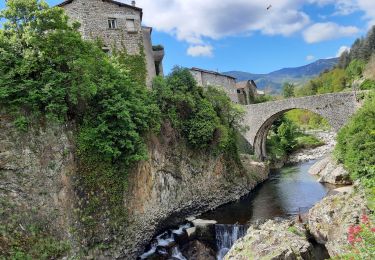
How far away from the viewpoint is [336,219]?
13.2 m

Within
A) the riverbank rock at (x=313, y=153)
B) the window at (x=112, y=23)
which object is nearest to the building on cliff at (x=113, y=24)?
the window at (x=112, y=23)

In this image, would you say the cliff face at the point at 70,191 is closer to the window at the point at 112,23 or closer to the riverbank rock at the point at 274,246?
the riverbank rock at the point at 274,246

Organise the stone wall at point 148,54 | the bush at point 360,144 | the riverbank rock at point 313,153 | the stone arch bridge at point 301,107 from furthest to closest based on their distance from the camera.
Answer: the riverbank rock at point 313,153 < the stone arch bridge at point 301,107 < the stone wall at point 148,54 < the bush at point 360,144

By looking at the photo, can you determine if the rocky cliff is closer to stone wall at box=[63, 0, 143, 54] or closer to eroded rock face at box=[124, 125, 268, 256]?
eroded rock face at box=[124, 125, 268, 256]

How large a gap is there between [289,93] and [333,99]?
38.8 metres

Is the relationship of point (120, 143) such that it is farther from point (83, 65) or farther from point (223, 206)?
point (223, 206)

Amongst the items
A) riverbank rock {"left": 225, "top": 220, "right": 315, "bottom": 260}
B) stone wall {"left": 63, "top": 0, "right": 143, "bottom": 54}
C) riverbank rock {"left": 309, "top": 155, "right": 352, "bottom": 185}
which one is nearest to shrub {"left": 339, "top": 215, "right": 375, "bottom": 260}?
riverbank rock {"left": 225, "top": 220, "right": 315, "bottom": 260}

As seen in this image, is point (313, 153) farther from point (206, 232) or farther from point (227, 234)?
point (206, 232)

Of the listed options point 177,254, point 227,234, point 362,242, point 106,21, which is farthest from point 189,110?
point 362,242

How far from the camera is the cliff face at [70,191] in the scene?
36.9 feet

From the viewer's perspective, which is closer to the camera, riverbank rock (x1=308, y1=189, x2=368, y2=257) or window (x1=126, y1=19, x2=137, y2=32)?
riverbank rock (x1=308, y1=189, x2=368, y2=257)

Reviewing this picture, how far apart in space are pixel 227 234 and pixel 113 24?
15592 millimetres

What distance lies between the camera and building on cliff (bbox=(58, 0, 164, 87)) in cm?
2147

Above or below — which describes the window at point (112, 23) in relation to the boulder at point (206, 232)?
above
